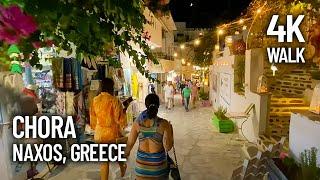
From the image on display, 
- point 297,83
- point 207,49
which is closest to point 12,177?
point 297,83

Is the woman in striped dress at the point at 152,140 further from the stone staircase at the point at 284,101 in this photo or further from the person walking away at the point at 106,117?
the stone staircase at the point at 284,101

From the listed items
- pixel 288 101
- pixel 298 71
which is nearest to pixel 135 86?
pixel 288 101

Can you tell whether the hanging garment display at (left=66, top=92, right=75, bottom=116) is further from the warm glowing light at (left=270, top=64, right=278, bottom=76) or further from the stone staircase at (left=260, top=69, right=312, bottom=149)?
the warm glowing light at (left=270, top=64, right=278, bottom=76)

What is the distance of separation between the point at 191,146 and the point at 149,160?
288 inches

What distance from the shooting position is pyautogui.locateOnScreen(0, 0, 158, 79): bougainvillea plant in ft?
4.29

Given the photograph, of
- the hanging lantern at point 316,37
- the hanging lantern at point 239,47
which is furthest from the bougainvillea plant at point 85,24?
the hanging lantern at point 239,47

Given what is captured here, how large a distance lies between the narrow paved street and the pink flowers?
728 centimetres

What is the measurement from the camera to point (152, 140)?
4613 mm

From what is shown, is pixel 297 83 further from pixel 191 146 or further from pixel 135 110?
pixel 135 110

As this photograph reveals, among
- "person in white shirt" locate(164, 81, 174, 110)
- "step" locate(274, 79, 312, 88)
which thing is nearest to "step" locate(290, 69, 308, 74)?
"step" locate(274, 79, 312, 88)

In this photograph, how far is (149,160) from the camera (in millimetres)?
4660

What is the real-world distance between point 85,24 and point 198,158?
30.3 ft

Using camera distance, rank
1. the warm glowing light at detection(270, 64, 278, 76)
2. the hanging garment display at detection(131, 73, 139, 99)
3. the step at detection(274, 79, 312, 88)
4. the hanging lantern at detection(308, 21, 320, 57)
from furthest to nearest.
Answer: the hanging garment display at detection(131, 73, 139, 99)
the warm glowing light at detection(270, 64, 278, 76)
the step at detection(274, 79, 312, 88)
the hanging lantern at detection(308, 21, 320, 57)

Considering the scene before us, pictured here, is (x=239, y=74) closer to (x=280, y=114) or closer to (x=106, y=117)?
(x=280, y=114)
